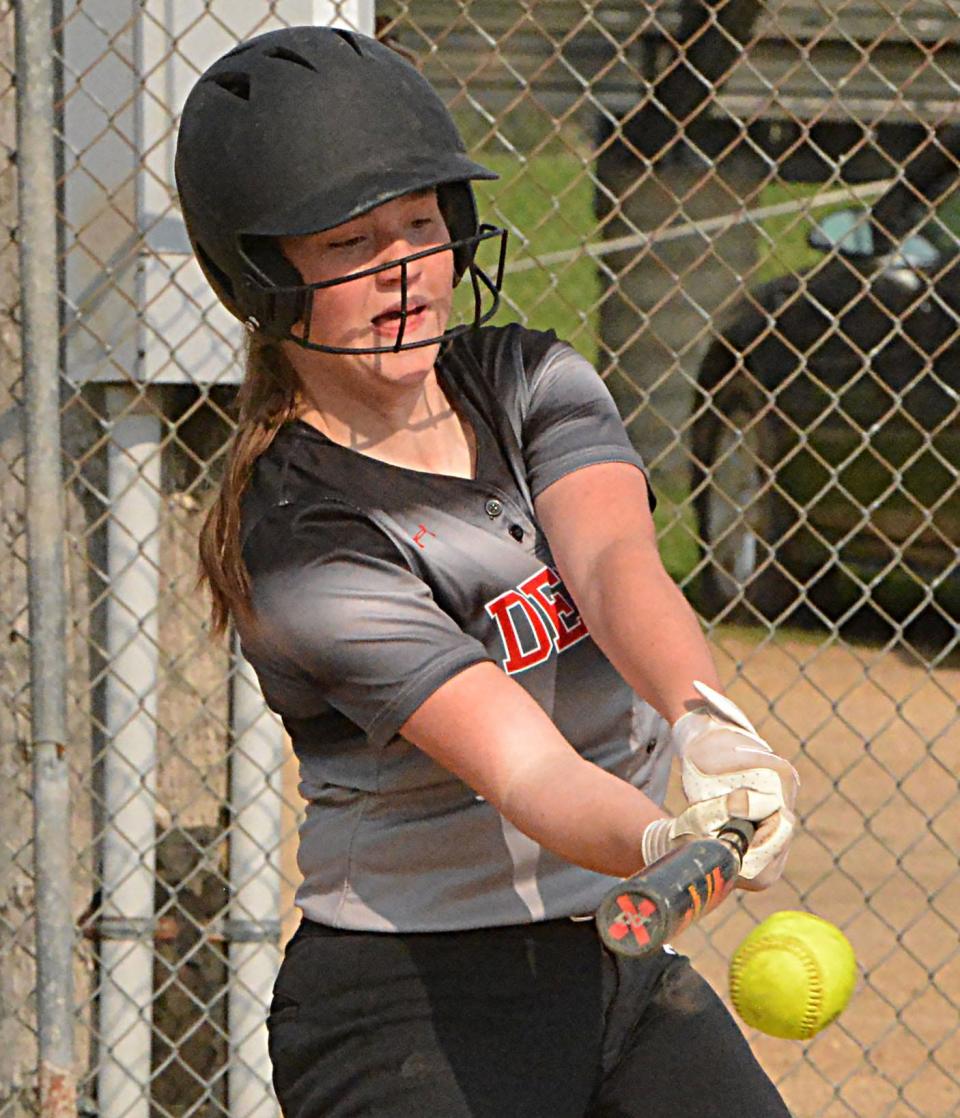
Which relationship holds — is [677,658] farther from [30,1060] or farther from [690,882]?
[30,1060]

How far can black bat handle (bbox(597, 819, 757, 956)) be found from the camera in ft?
4.62

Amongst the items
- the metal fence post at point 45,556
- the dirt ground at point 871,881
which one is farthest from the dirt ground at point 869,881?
the metal fence post at point 45,556

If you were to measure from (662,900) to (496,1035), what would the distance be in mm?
775

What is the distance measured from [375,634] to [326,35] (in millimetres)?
793

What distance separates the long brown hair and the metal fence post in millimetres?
1141

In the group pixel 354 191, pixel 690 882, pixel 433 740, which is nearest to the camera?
pixel 690 882

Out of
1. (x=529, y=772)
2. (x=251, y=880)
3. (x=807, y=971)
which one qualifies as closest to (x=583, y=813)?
(x=529, y=772)

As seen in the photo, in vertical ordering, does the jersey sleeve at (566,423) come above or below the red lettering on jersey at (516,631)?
above

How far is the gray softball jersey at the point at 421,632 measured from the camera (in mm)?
2051

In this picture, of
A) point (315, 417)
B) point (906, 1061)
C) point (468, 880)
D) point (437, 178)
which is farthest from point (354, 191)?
point (906, 1061)

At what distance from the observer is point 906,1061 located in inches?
179

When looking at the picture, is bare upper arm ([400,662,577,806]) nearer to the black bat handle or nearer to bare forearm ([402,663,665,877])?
bare forearm ([402,663,665,877])

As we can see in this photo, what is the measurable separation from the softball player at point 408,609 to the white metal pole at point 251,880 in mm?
1399

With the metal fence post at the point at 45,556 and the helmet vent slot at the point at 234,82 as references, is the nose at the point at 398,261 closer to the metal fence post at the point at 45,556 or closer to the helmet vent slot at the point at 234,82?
the helmet vent slot at the point at 234,82
